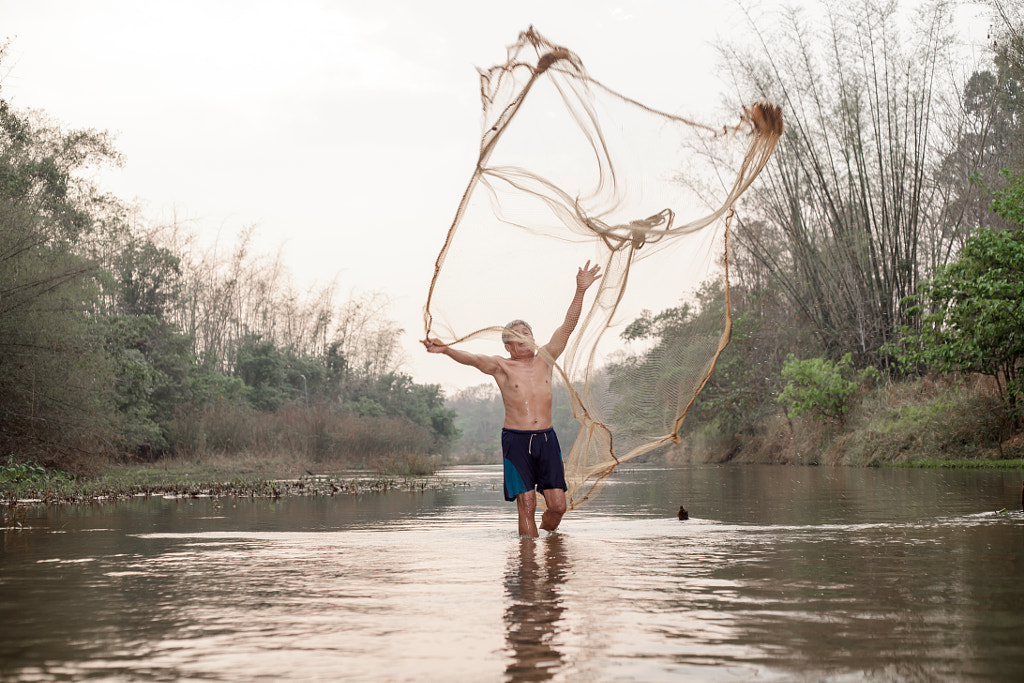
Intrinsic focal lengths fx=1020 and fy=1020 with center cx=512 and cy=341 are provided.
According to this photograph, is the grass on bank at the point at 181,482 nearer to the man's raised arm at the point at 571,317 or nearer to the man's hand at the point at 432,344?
the man's hand at the point at 432,344

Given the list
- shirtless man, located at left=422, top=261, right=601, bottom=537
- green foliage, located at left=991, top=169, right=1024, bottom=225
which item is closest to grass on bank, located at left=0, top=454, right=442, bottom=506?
shirtless man, located at left=422, top=261, right=601, bottom=537

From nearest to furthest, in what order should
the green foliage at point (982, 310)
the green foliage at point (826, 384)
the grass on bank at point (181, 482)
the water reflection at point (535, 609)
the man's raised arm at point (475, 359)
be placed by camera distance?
the water reflection at point (535, 609)
the man's raised arm at point (475, 359)
the grass on bank at point (181, 482)
the green foliage at point (982, 310)
the green foliage at point (826, 384)

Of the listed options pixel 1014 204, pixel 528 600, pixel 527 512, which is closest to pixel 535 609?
pixel 528 600

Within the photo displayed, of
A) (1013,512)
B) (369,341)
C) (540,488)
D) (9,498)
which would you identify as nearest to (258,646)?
(540,488)

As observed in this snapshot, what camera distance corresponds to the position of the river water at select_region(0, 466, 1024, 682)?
3826 mm

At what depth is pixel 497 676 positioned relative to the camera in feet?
12.0

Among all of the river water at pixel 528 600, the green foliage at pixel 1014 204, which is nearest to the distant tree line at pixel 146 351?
the river water at pixel 528 600

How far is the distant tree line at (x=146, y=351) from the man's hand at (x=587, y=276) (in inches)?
540

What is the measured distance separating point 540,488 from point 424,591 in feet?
11.4

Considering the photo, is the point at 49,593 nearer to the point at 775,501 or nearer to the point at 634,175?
the point at 634,175

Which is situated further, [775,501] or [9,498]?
[9,498]

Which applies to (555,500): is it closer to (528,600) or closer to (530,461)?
(530,461)

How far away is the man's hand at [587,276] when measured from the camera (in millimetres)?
9047

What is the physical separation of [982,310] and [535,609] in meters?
17.0
